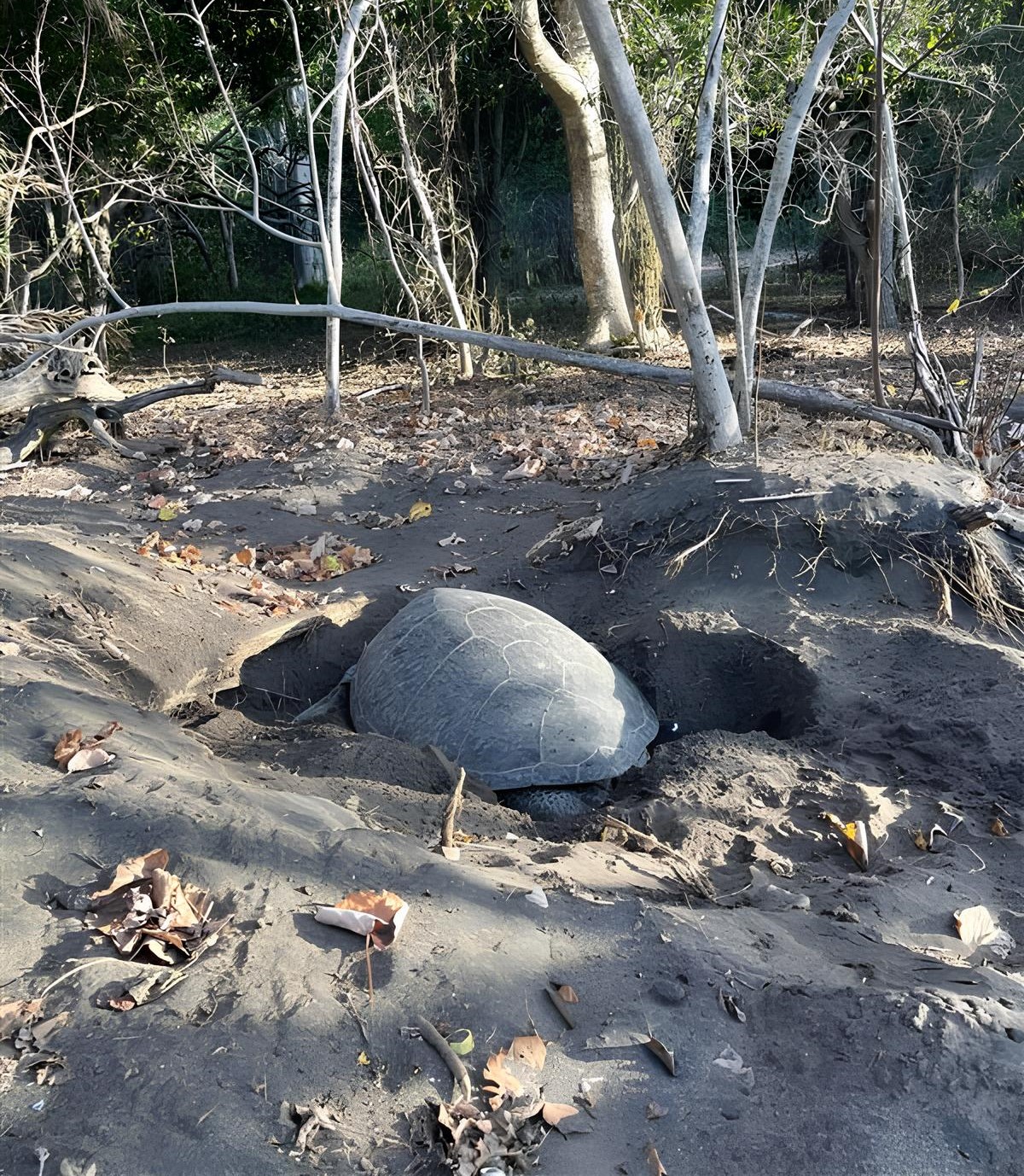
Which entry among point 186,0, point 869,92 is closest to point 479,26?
point 186,0

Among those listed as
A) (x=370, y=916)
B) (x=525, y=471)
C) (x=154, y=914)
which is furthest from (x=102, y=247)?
(x=370, y=916)

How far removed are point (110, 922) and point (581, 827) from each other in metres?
1.99

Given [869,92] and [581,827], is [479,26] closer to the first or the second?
[869,92]

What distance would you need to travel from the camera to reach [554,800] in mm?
4301

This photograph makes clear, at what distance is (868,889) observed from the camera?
3.42 metres

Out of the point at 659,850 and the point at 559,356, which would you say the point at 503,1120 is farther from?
the point at 559,356

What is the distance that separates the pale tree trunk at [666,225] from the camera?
532cm

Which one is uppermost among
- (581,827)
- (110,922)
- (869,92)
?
(869,92)

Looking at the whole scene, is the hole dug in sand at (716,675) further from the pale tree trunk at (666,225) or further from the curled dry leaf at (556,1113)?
the curled dry leaf at (556,1113)

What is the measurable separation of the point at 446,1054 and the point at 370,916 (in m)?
0.47

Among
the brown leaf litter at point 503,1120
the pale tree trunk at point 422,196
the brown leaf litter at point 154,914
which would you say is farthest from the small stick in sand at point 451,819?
the pale tree trunk at point 422,196

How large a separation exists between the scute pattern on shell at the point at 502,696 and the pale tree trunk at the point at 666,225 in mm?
2020

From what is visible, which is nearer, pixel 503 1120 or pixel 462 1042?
pixel 503 1120

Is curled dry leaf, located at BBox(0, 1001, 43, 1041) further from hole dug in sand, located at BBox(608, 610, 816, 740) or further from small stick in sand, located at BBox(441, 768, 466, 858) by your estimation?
hole dug in sand, located at BBox(608, 610, 816, 740)
